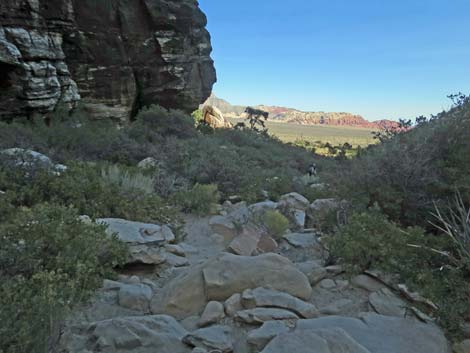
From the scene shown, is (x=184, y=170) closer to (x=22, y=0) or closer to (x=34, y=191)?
(x=34, y=191)

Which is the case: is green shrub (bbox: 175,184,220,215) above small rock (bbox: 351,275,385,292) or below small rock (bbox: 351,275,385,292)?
below

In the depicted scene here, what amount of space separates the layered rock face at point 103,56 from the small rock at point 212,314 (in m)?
12.3

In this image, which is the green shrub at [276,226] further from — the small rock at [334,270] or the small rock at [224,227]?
the small rock at [334,270]

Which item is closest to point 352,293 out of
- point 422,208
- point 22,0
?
point 422,208

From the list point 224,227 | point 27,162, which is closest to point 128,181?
point 27,162

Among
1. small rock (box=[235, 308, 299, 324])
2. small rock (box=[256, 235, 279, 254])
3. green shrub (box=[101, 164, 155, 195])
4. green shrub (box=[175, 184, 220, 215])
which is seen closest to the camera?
small rock (box=[235, 308, 299, 324])

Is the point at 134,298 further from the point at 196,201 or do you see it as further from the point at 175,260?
the point at 196,201

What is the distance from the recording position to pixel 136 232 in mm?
4836

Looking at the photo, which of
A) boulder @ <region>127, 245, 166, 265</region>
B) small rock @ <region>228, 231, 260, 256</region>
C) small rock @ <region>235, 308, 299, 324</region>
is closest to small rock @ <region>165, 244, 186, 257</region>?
boulder @ <region>127, 245, 166, 265</region>

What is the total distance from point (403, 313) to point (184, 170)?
277 inches

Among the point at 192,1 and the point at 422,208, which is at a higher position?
the point at 192,1

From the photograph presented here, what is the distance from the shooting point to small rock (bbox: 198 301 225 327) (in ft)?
10.6

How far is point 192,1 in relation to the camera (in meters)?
20.9

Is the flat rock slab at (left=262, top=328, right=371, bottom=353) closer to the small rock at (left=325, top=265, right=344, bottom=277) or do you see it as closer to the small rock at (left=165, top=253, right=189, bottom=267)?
the small rock at (left=325, top=265, right=344, bottom=277)
